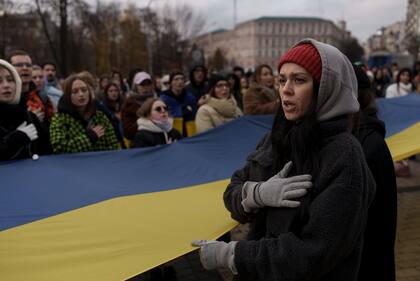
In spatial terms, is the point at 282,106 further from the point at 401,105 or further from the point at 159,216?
the point at 401,105

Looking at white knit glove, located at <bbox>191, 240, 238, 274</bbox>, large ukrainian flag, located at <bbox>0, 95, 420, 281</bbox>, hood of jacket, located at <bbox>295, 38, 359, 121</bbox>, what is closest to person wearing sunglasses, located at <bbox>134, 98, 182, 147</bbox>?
large ukrainian flag, located at <bbox>0, 95, 420, 281</bbox>

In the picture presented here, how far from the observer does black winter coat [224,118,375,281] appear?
1.44m

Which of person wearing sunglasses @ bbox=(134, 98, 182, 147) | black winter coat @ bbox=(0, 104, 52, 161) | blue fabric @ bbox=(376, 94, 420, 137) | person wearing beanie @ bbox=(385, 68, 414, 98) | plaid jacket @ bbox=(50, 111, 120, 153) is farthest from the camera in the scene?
person wearing beanie @ bbox=(385, 68, 414, 98)

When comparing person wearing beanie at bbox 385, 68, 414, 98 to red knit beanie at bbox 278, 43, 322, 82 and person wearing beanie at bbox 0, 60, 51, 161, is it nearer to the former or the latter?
person wearing beanie at bbox 0, 60, 51, 161

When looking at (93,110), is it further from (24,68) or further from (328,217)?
(328,217)

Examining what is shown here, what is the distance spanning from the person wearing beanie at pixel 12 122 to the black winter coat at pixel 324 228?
7.98ft

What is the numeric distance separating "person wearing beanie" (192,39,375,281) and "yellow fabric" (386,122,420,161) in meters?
2.27

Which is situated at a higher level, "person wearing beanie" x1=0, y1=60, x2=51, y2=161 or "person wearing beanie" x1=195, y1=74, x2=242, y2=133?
"person wearing beanie" x1=0, y1=60, x2=51, y2=161

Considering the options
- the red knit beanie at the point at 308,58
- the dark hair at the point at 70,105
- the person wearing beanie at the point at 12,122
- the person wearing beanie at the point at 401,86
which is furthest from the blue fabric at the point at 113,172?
the person wearing beanie at the point at 401,86

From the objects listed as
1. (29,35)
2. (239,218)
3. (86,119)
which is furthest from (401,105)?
(29,35)

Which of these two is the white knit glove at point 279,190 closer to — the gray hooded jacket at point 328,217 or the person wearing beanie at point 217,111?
the gray hooded jacket at point 328,217

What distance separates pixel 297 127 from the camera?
1593 millimetres

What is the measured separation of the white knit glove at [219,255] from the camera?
160cm

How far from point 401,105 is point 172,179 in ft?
13.1
